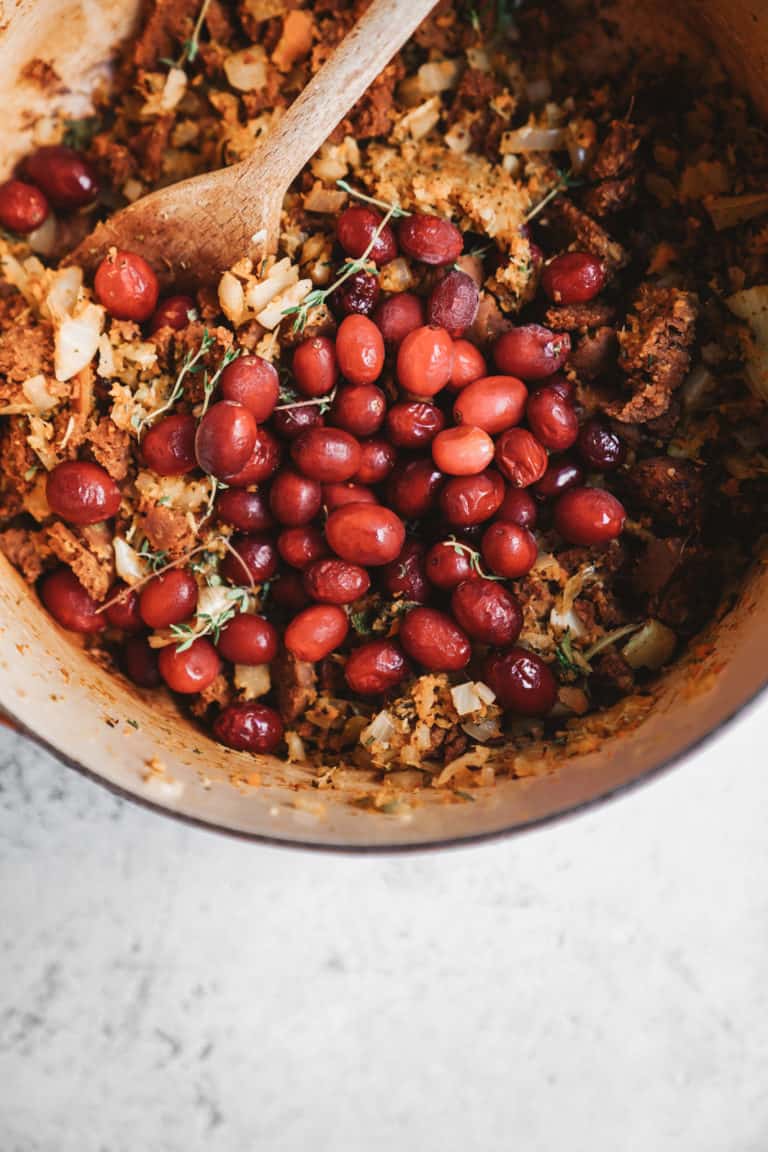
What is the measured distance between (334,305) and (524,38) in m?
0.72

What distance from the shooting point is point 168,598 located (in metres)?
1.75

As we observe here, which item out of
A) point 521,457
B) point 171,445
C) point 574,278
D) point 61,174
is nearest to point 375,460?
point 521,457

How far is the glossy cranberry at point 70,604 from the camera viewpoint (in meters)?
1.79

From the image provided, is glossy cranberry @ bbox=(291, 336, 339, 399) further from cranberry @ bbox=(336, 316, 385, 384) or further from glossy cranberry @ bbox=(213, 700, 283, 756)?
glossy cranberry @ bbox=(213, 700, 283, 756)

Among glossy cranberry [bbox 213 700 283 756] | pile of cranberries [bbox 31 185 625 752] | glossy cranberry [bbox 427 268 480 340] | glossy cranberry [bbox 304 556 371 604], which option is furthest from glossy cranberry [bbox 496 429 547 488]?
glossy cranberry [bbox 213 700 283 756]

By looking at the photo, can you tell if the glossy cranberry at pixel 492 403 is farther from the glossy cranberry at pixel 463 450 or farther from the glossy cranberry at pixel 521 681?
the glossy cranberry at pixel 521 681

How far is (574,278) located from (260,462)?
26.5 inches

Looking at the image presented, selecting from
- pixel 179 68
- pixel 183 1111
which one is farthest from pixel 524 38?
pixel 183 1111

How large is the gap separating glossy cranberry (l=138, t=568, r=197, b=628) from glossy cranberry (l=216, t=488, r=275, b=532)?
137mm

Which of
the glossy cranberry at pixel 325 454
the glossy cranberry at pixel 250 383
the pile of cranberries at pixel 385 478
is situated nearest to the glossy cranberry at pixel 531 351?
the pile of cranberries at pixel 385 478

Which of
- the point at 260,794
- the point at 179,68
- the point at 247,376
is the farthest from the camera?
the point at 179,68

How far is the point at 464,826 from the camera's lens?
143cm

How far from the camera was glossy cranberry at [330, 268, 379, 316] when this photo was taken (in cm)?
177

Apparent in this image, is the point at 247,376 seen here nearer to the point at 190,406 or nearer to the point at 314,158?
the point at 190,406
